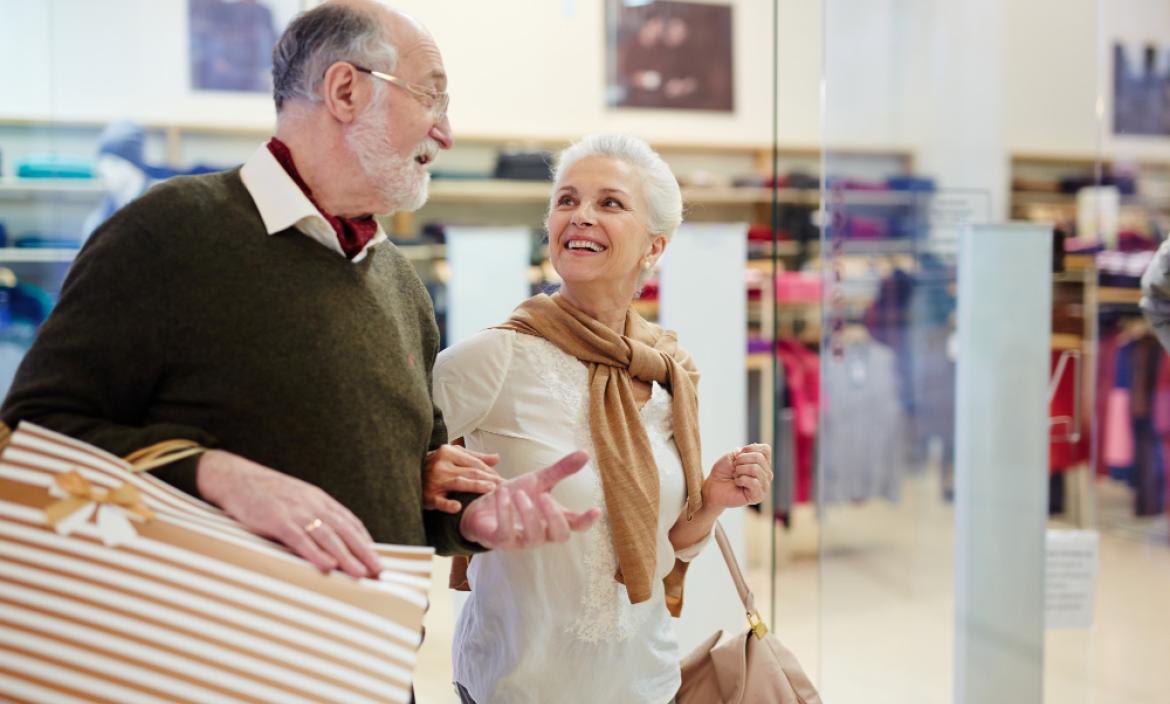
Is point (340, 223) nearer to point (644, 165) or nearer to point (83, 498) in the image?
point (83, 498)

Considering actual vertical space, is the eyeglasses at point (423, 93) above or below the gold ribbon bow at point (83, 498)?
above

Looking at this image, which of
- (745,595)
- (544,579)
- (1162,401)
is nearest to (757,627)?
(745,595)

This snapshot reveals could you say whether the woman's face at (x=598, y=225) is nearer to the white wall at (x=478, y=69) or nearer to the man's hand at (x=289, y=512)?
the white wall at (x=478, y=69)

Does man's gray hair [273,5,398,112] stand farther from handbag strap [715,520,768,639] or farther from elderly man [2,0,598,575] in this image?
handbag strap [715,520,768,639]

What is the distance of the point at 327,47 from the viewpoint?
4.12 ft

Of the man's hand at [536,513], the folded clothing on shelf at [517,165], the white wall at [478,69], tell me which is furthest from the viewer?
the folded clothing on shelf at [517,165]

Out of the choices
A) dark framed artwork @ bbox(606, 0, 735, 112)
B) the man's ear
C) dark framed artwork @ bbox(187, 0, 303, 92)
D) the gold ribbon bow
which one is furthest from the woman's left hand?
dark framed artwork @ bbox(606, 0, 735, 112)

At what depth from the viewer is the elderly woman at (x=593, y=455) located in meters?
1.52

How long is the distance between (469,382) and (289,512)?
0.52 m

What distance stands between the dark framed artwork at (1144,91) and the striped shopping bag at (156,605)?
4437 mm

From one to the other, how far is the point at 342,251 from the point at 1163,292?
2078 mm

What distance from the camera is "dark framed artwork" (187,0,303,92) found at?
440 centimetres

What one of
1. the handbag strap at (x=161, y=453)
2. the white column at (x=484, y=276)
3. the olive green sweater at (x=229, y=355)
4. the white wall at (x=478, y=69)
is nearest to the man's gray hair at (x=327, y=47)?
the olive green sweater at (x=229, y=355)

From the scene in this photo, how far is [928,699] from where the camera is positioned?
319 centimetres
